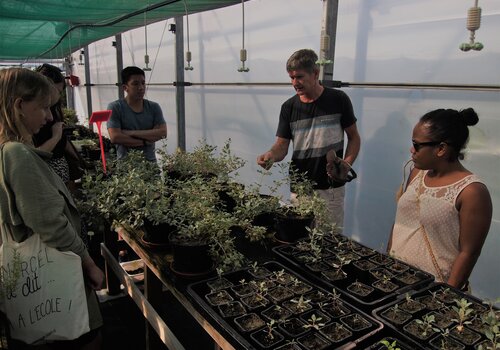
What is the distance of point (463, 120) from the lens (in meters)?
1.60

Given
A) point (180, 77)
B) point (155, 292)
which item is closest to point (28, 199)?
point (155, 292)

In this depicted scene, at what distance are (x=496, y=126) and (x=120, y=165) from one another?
234cm

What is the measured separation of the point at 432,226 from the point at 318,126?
1.10 metres

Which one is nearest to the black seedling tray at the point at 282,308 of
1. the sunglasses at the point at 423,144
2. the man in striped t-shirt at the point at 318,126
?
the sunglasses at the point at 423,144

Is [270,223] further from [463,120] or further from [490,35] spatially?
[490,35]

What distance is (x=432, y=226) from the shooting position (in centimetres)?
160

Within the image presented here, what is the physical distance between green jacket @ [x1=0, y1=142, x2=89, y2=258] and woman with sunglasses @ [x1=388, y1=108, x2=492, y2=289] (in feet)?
4.87

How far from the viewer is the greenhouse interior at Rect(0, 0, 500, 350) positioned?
4.05 ft

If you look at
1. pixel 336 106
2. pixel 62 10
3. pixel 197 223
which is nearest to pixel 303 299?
pixel 197 223

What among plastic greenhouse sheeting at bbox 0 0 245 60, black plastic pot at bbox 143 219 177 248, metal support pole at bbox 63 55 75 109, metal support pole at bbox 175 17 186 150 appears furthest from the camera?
metal support pole at bbox 63 55 75 109

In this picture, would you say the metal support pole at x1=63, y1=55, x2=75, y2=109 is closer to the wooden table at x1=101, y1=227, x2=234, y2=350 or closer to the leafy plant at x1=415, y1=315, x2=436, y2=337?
the wooden table at x1=101, y1=227, x2=234, y2=350

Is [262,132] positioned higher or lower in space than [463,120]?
lower

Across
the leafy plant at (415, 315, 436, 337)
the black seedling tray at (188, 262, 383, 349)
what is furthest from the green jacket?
the leafy plant at (415, 315, 436, 337)

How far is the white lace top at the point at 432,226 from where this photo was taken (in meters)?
1.55
